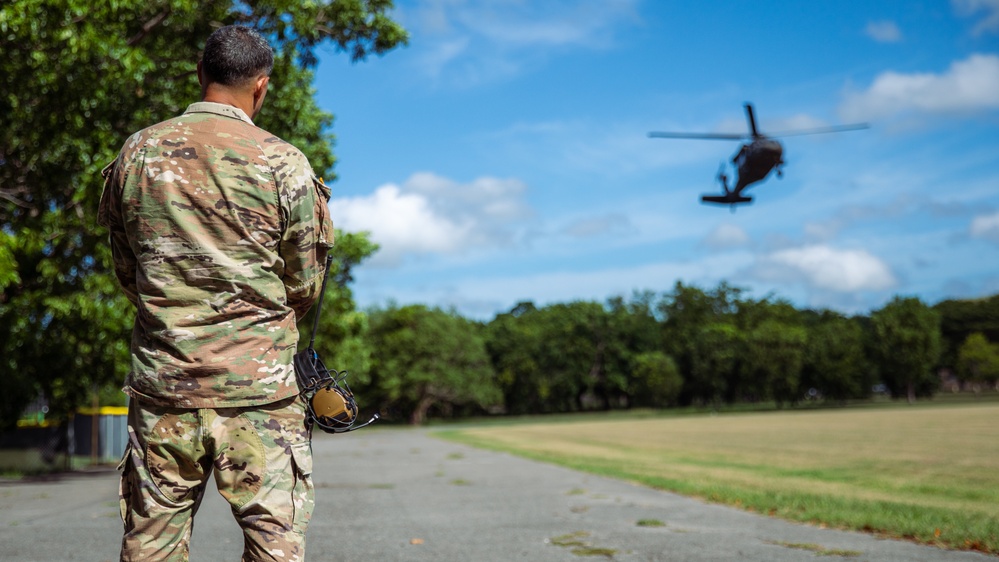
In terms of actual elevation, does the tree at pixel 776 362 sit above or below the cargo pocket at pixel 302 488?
above

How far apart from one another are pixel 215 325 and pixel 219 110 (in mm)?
683

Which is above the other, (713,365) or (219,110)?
(713,365)

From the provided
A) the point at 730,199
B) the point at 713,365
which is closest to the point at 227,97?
the point at 730,199

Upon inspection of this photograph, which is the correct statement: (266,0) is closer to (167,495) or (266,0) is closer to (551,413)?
(167,495)

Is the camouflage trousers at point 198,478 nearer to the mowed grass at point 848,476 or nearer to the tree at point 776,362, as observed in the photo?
the mowed grass at point 848,476

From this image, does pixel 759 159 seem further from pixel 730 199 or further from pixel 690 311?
pixel 690 311

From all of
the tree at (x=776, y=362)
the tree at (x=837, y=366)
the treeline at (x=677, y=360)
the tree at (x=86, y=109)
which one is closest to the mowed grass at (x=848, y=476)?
the tree at (x=86, y=109)

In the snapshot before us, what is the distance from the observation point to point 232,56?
8.95 feet

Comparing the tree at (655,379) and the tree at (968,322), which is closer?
the tree at (655,379)

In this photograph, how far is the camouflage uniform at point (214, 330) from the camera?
240cm

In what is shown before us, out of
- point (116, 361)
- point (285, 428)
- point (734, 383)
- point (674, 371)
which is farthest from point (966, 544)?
point (734, 383)

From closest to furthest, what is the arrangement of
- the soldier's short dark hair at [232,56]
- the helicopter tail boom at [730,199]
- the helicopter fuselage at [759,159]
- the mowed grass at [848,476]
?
1. the soldier's short dark hair at [232,56]
2. the mowed grass at [848,476]
3. the helicopter fuselage at [759,159]
4. the helicopter tail boom at [730,199]

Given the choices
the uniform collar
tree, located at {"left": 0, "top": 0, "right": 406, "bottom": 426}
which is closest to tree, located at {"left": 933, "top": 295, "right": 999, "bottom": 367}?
tree, located at {"left": 0, "top": 0, "right": 406, "bottom": 426}

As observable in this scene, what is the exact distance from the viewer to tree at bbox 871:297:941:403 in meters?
93.9
